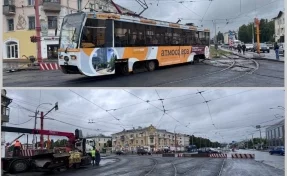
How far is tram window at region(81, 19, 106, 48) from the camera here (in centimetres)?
912

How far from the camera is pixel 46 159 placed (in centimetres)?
883

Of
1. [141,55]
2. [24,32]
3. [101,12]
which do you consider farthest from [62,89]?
[24,32]

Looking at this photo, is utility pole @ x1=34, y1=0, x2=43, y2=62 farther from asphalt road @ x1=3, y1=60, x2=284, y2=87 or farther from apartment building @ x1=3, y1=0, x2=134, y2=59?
asphalt road @ x1=3, y1=60, x2=284, y2=87

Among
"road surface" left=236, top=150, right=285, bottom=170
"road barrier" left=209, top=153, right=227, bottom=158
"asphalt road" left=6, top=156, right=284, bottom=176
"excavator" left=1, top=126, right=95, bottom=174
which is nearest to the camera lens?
"road surface" left=236, top=150, right=285, bottom=170

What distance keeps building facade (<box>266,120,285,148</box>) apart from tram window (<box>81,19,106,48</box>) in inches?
186

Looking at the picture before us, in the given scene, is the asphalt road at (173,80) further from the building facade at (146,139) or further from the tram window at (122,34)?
the building facade at (146,139)

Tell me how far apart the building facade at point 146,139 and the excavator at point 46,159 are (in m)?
1.03

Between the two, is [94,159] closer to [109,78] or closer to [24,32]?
[109,78]

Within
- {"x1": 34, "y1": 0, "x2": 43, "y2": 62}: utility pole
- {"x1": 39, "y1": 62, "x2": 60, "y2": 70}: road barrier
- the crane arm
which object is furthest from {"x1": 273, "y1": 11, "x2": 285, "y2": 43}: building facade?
{"x1": 34, "y1": 0, "x2": 43, "y2": 62}: utility pole

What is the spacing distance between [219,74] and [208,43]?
4933 millimetres

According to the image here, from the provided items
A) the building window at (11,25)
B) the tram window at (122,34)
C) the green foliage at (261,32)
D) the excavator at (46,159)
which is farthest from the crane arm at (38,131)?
the green foliage at (261,32)

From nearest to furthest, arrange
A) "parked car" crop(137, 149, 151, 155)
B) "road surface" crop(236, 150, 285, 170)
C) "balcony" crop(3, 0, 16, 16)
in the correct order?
"road surface" crop(236, 150, 285, 170) < "parked car" crop(137, 149, 151, 155) < "balcony" crop(3, 0, 16, 16)

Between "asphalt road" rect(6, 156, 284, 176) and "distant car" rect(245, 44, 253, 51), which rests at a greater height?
"distant car" rect(245, 44, 253, 51)

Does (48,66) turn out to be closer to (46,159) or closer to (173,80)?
(46,159)
